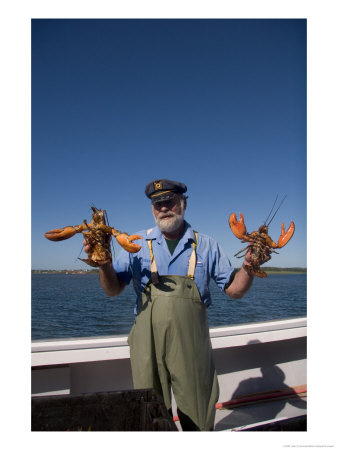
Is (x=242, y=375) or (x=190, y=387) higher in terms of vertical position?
(x=190, y=387)

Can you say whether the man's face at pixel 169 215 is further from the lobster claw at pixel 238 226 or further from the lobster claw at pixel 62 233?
the lobster claw at pixel 62 233

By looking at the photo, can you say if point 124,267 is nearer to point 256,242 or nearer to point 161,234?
point 161,234

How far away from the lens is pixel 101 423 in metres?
1.33

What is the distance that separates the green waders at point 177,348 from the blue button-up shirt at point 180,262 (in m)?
0.07

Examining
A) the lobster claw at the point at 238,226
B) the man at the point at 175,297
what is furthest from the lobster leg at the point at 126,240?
the lobster claw at the point at 238,226

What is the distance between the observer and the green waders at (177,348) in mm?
1800

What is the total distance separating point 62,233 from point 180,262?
0.73 m

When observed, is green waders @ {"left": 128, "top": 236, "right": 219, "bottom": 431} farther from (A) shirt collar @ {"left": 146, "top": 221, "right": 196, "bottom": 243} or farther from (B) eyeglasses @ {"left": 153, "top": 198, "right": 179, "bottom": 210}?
(B) eyeglasses @ {"left": 153, "top": 198, "right": 179, "bottom": 210}

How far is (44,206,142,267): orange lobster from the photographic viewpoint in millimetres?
1693

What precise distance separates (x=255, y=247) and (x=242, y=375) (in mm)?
1991

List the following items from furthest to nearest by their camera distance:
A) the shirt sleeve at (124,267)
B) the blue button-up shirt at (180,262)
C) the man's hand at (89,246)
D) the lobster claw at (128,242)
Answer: the shirt sleeve at (124,267)
the blue button-up shirt at (180,262)
the man's hand at (89,246)
the lobster claw at (128,242)

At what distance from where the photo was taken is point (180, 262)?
1959mm

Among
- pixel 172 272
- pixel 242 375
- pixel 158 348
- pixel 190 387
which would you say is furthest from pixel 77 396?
pixel 242 375
